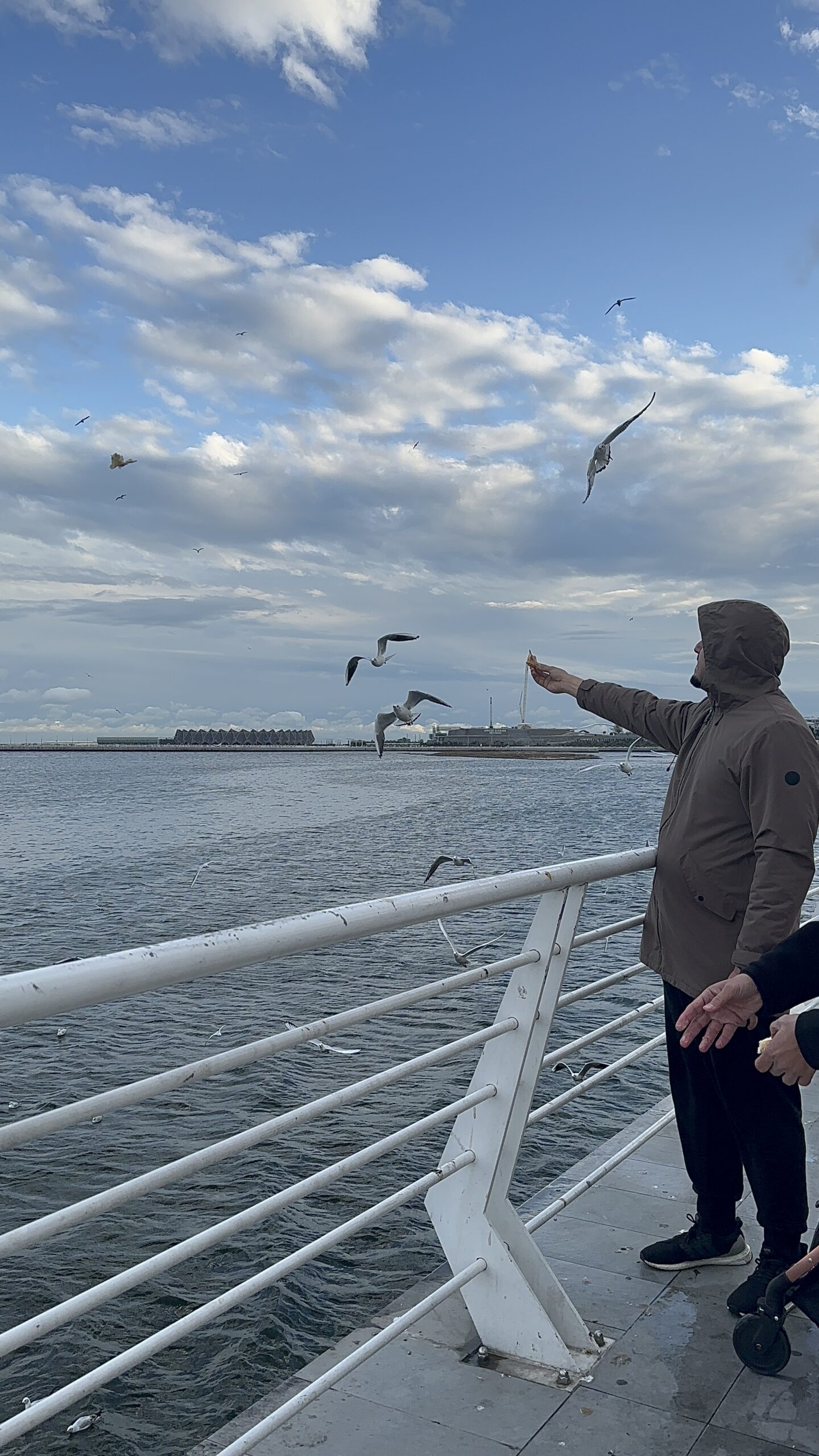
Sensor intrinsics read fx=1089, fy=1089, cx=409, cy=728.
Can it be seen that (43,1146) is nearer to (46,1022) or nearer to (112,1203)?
(46,1022)

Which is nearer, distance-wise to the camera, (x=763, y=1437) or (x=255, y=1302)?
(x=763, y=1437)

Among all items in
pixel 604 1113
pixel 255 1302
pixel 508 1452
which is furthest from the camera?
pixel 604 1113

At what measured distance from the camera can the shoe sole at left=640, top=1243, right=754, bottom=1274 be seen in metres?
3.05

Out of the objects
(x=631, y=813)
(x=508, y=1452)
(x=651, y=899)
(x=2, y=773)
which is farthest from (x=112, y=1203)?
(x=2, y=773)

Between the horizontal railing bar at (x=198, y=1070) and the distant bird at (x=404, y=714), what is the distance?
6.92 metres

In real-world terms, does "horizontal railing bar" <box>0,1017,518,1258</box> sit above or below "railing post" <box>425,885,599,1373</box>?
above

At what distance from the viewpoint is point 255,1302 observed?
5.63 m

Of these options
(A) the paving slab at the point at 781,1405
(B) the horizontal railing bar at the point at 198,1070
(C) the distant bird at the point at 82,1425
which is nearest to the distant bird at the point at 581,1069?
(C) the distant bird at the point at 82,1425

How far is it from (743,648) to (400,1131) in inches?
56.8

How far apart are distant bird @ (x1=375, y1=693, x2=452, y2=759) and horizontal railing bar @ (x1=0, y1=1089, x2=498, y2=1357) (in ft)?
22.7

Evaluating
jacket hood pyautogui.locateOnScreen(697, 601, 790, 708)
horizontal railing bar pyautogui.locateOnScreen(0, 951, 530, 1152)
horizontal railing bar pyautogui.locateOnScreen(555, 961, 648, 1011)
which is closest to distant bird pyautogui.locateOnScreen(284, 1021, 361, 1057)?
horizontal railing bar pyautogui.locateOnScreen(555, 961, 648, 1011)

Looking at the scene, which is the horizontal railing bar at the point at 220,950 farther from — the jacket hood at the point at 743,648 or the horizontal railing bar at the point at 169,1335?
the jacket hood at the point at 743,648

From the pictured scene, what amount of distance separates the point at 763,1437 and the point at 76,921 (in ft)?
66.7

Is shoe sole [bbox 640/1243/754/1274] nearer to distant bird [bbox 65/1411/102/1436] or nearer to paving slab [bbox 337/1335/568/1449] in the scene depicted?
paving slab [bbox 337/1335/568/1449]
